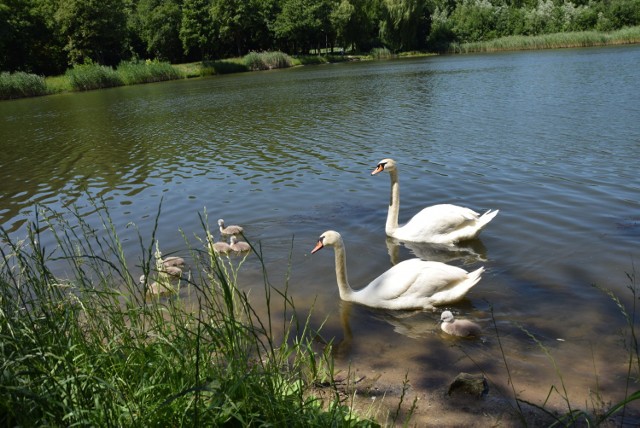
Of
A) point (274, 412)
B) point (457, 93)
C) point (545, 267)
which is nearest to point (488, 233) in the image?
point (545, 267)

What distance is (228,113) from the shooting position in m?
23.7

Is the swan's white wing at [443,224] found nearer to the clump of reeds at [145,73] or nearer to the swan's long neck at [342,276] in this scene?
the swan's long neck at [342,276]

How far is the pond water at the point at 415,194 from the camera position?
16.0ft

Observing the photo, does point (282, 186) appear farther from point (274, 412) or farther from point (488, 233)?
point (274, 412)

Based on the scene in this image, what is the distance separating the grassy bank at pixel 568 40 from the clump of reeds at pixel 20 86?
1855 inches

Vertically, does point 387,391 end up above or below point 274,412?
below

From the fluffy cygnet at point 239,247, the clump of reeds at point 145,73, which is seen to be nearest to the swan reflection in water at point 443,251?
the fluffy cygnet at point 239,247

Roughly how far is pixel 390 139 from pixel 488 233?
299 inches

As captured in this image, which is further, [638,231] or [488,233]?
[488,233]

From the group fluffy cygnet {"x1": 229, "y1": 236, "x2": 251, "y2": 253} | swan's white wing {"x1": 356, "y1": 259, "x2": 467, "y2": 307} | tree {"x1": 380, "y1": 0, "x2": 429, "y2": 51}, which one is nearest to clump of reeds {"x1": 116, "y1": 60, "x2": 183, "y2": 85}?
tree {"x1": 380, "y1": 0, "x2": 429, "y2": 51}

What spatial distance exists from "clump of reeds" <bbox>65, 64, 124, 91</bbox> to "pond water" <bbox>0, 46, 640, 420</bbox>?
72.1 feet

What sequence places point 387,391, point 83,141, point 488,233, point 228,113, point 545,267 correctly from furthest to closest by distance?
point 228,113, point 83,141, point 488,233, point 545,267, point 387,391

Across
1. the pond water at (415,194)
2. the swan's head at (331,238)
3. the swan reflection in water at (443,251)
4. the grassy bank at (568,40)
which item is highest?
the grassy bank at (568,40)

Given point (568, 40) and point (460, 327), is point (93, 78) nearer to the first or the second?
point (568, 40)
